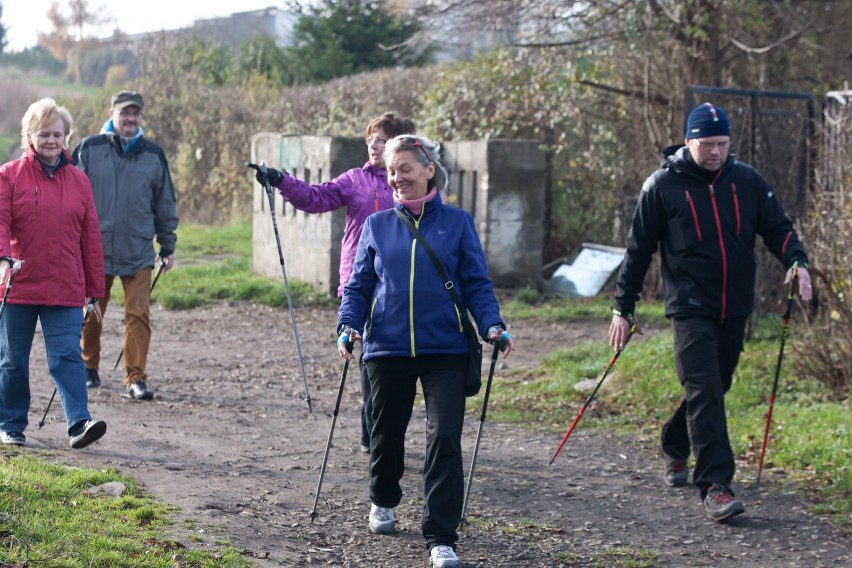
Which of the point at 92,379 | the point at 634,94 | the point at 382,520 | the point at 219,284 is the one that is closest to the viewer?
the point at 382,520

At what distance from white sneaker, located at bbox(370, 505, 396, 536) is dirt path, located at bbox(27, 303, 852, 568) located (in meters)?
0.04

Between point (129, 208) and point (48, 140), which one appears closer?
point (48, 140)

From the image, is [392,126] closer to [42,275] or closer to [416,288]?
[416,288]

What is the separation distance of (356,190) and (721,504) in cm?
275

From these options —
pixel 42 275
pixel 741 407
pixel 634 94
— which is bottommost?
pixel 741 407

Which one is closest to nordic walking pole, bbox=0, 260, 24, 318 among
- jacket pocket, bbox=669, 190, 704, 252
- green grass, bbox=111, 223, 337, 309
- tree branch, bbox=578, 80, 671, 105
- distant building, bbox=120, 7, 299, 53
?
jacket pocket, bbox=669, 190, 704, 252

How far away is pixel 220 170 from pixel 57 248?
619 inches

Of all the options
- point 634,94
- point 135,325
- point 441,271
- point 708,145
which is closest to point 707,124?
point 708,145

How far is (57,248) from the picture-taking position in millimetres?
7199

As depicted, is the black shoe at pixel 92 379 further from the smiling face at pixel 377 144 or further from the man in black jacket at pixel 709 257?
the man in black jacket at pixel 709 257

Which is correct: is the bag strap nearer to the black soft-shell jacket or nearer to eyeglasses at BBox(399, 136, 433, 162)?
eyeglasses at BBox(399, 136, 433, 162)

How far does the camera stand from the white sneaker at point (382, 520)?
19.8 feet

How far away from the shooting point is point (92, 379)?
946 centimetres

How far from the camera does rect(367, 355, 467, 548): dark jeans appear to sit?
219 inches
